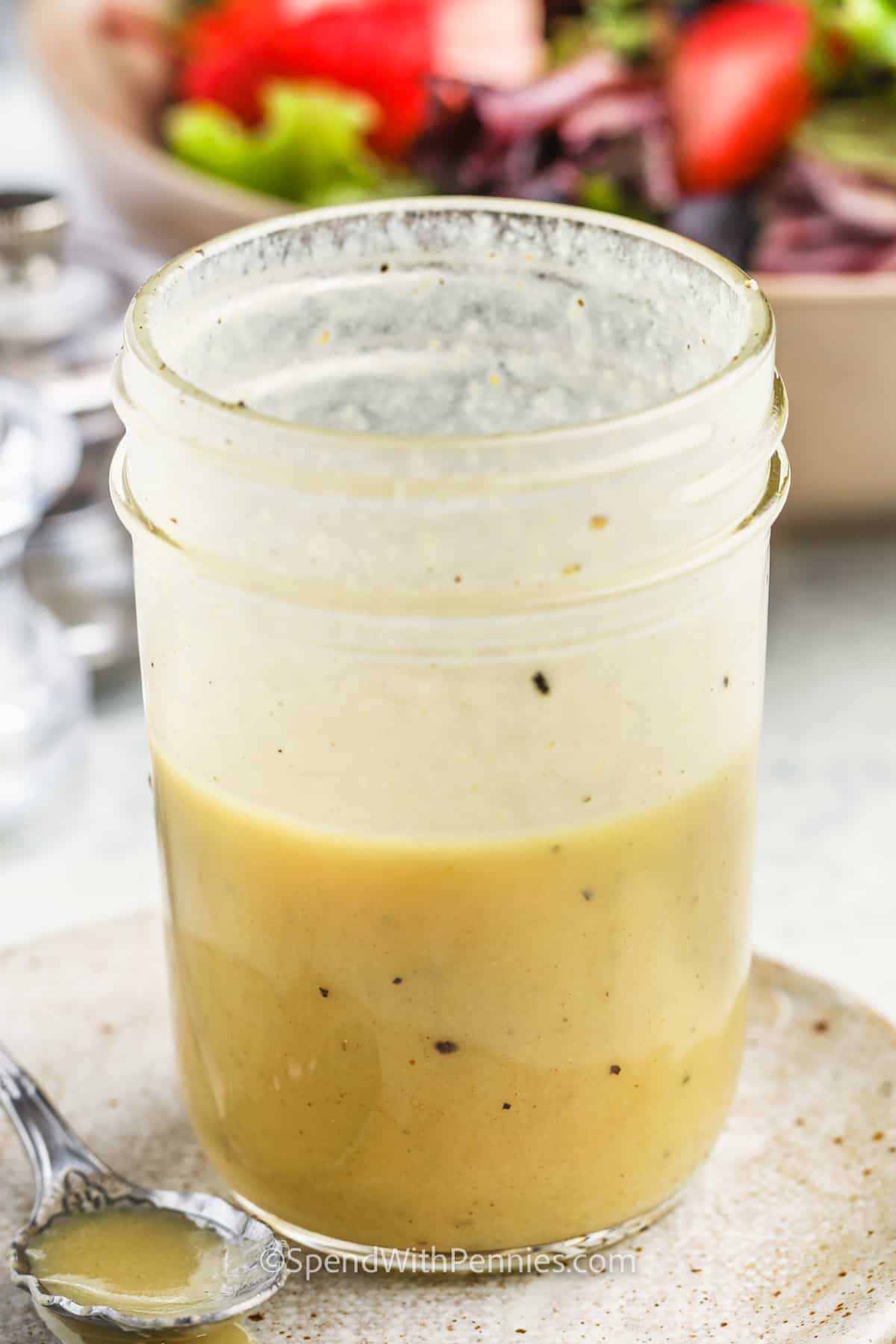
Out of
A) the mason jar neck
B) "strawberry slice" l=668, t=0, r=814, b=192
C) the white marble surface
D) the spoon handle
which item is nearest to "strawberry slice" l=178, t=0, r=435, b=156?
"strawberry slice" l=668, t=0, r=814, b=192

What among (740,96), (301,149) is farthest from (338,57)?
(740,96)

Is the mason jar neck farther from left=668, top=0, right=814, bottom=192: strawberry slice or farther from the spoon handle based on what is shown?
left=668, top=0, right=814, bottom=192: strawberry slice

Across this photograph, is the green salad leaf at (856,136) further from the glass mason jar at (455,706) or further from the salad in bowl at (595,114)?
the glass mason jar at (455,706)

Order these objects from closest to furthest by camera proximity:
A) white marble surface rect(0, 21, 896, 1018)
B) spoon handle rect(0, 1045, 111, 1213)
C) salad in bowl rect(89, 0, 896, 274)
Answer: spoon handle rect(0, 1045, 111, 1213) → white marble surface rect(0, 21, 896, 1018) → salad in bowl rect(89, 0, 896, 274)

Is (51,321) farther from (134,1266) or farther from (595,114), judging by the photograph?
(134,1266)

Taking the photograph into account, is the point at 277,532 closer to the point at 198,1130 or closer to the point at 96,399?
the point at 198,1130

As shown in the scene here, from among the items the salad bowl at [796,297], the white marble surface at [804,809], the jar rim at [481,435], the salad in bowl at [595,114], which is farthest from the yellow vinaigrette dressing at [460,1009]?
the salad in bowl at [595,114]
